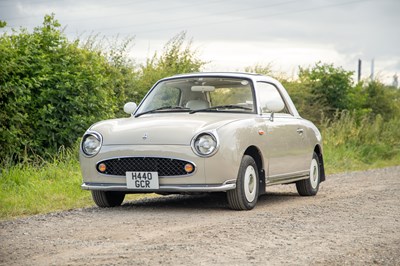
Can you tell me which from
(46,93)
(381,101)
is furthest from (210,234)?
(381,101)

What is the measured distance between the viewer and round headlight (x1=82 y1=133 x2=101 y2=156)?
9156mm

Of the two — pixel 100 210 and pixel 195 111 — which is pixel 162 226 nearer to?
pixel 100 210

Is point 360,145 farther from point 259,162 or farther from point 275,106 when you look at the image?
point 259,162

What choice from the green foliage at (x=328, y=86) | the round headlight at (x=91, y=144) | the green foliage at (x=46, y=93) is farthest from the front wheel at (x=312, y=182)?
the green foliage at (x=328, y=86)

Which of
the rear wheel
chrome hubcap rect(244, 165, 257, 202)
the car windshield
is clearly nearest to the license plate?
the rear wheel

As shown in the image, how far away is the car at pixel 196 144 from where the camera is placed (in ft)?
28.8

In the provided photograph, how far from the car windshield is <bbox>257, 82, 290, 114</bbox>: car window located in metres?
0.19

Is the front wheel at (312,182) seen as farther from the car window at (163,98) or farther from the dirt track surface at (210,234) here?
the car window at (163,98)

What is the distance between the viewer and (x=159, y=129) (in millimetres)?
8977

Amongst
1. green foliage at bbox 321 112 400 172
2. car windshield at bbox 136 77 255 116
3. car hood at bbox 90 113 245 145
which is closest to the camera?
car hood at bbox 90 113 245 145

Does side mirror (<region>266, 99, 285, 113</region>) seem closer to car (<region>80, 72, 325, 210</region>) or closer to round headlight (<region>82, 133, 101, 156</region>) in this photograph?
car (<region>80, 72, 325, 210</region>)

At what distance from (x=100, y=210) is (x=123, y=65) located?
8.97 m

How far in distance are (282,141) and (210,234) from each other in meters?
3.40

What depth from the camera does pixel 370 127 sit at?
2267 centimetres
